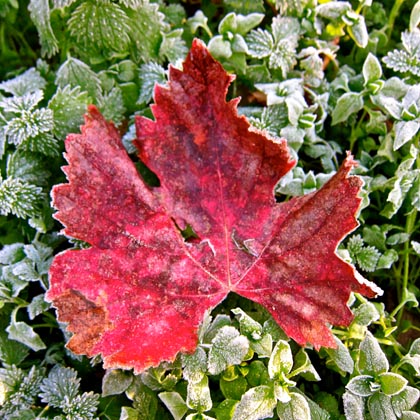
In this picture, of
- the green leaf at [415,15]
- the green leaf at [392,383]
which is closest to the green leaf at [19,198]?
the green leaf at [392,383]

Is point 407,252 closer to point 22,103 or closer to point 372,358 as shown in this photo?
point 372,358

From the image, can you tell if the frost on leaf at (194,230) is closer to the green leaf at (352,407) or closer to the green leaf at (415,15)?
the green leaf at (352,407)

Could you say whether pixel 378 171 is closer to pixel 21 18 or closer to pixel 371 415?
pixel 371 415

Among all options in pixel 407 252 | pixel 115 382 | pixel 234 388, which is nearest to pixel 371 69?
pixel 407 252

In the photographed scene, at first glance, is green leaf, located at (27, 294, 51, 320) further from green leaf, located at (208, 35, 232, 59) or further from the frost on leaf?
green leaf, located at (208, 35, 232, 59)

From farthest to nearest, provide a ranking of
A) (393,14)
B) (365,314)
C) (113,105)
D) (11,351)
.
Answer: (393,14) < (113,105) < (11,351) < (365,314)

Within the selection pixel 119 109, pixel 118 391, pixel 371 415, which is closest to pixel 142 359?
pixel 118 391

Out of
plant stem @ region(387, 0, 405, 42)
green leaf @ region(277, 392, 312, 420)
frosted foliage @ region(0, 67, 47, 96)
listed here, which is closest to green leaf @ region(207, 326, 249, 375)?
green leaf @ region(277, 392, 312, 420)
